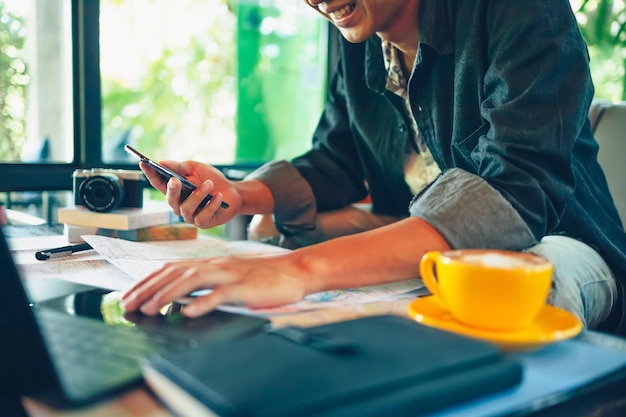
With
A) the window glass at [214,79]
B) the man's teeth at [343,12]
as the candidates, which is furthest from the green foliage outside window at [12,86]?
the man's teeth at [343,12]

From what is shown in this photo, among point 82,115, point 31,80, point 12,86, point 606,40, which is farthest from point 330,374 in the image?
point 31,80

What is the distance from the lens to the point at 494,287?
0.54m

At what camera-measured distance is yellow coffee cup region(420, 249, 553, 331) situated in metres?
0.53

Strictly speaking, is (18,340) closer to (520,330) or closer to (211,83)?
(520,330)

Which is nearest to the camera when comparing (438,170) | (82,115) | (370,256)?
(370,256)

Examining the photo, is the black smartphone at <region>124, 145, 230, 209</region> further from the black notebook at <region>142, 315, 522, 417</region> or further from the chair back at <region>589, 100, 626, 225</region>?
the chair back at <region>589, 100, 626, 225</region>

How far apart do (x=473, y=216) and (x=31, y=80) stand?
130 inches

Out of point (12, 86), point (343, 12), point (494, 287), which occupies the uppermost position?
point (343, 12)

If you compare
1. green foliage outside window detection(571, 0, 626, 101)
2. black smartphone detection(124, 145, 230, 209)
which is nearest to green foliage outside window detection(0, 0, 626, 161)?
green foliage outside window detection(571, 0, 626, 101)

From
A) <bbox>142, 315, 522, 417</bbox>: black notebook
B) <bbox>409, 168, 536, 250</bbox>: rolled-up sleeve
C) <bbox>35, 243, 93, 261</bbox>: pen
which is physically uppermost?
<bbox>409, 168, 536, 250</bbox>: rolled-up sleeve

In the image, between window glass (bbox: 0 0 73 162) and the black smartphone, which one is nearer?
the black smartphone

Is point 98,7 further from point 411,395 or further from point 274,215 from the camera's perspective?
point 411,395

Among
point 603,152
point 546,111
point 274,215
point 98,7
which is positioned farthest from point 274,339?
point 98,7

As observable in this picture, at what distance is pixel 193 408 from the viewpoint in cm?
39
